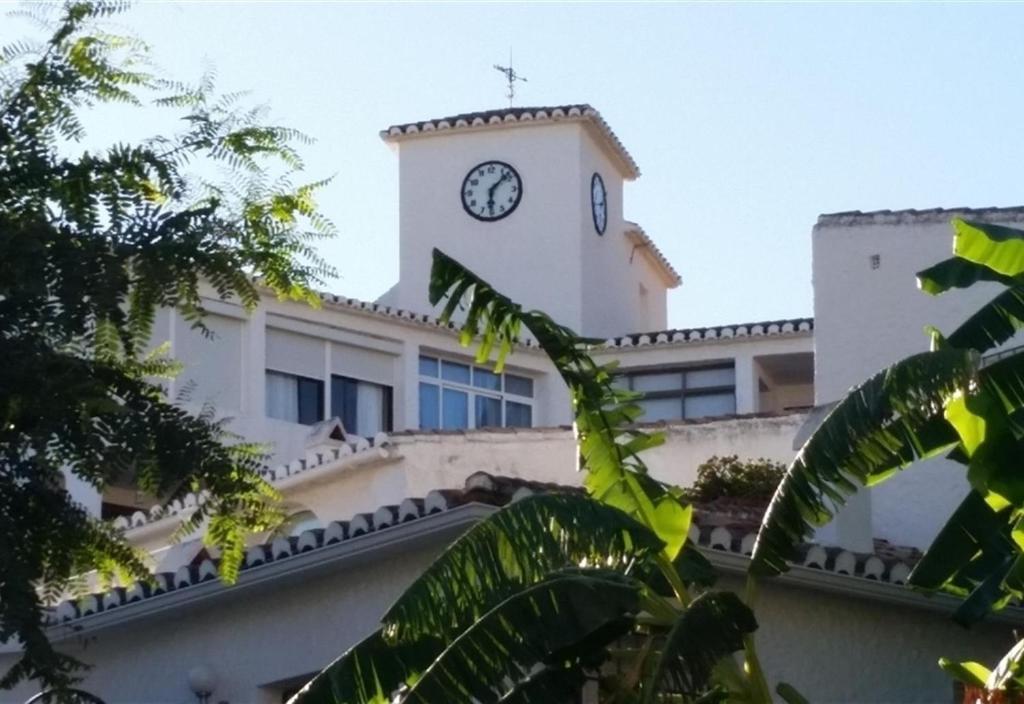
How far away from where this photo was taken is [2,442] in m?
9.62

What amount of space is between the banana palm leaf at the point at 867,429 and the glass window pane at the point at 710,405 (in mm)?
24087

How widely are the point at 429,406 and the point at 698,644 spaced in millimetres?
25348

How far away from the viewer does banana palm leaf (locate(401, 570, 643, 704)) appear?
9.25m

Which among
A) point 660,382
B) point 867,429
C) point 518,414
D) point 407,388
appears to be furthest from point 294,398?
point 867,429

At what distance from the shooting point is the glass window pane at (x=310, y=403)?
33344 mm

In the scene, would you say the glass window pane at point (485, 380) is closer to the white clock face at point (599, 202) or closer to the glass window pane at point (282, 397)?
the glass window pane at point (282, 397)

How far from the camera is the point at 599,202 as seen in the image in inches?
1539

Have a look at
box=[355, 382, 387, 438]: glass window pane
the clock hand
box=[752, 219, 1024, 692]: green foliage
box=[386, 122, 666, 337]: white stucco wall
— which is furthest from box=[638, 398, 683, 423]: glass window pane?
box=[752, 219, 1024, 692]: green foliage

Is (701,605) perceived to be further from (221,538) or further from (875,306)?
(875,306)

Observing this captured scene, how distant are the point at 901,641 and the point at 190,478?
20.6 ft

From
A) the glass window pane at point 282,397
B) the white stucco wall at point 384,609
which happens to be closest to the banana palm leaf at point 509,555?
the white stucco wall at point 384,609

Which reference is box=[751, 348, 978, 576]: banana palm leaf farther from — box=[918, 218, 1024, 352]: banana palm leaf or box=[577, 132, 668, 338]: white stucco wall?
box=[577, 132, 668, 338]: white stucco wall

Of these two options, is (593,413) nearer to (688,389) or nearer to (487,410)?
(688,389)

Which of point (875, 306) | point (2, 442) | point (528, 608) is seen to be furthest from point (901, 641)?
point (875, 306)
